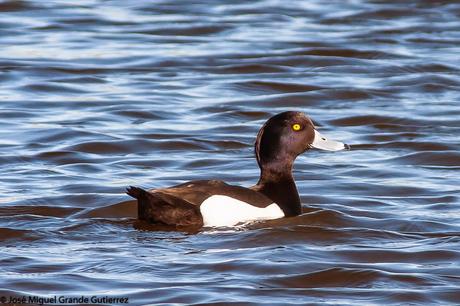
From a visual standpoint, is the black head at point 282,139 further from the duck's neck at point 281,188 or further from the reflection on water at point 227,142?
the reflection on water at point 227,142

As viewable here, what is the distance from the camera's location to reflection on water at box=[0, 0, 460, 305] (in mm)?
8922

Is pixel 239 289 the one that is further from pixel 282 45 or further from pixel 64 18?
pixel 64 18

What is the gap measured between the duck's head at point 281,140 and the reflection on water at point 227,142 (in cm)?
50

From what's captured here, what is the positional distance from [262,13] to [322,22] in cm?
104

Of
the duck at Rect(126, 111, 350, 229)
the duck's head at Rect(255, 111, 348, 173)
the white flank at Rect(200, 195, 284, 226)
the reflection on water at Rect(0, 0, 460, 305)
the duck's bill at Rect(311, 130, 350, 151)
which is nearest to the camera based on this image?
the reflection on water at Rect(0, 0, 460, 305)

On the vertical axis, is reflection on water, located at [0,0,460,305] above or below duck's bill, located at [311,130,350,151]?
below

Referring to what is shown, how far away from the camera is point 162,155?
1341cm

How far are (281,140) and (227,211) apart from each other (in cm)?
110

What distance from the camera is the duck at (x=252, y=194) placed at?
10.0 meters

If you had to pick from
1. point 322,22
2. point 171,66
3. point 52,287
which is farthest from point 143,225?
point 322,22

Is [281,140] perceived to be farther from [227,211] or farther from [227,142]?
[227,142]
